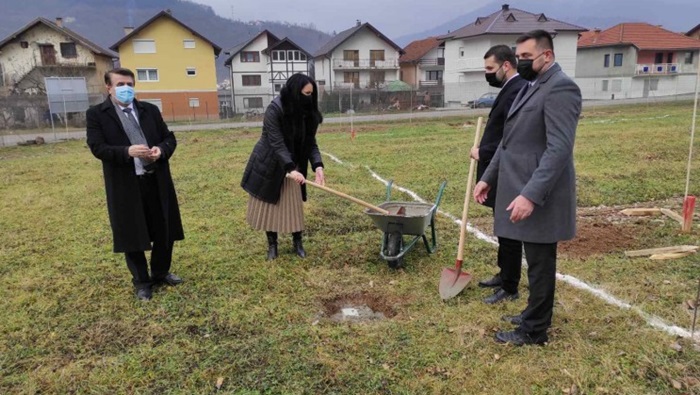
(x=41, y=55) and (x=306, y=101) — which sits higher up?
(x=41, y=55)

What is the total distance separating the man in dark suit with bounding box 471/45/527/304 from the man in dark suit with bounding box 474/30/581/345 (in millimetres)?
557

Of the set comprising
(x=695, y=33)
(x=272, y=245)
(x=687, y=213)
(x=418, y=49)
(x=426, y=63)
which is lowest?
(x=272, y=245)

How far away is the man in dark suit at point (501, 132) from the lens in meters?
3.56

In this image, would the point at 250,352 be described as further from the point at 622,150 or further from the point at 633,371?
the point at 622,150

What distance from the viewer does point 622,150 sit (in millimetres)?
10508

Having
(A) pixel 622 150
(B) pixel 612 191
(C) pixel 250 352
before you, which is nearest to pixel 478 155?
(C) pixel 250 352

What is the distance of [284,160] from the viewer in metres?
4.21

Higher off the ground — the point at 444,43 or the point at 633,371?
the point at 444,43

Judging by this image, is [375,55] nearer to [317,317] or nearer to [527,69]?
[317,317]

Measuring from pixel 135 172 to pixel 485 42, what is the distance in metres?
40.6

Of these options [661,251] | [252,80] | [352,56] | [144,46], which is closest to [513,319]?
[661,251]

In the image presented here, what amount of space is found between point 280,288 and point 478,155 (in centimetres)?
194

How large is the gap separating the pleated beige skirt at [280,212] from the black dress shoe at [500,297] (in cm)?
187

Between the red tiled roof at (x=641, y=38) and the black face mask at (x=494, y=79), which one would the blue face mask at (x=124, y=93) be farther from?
the red tiled roof at (x=641, y=38)
